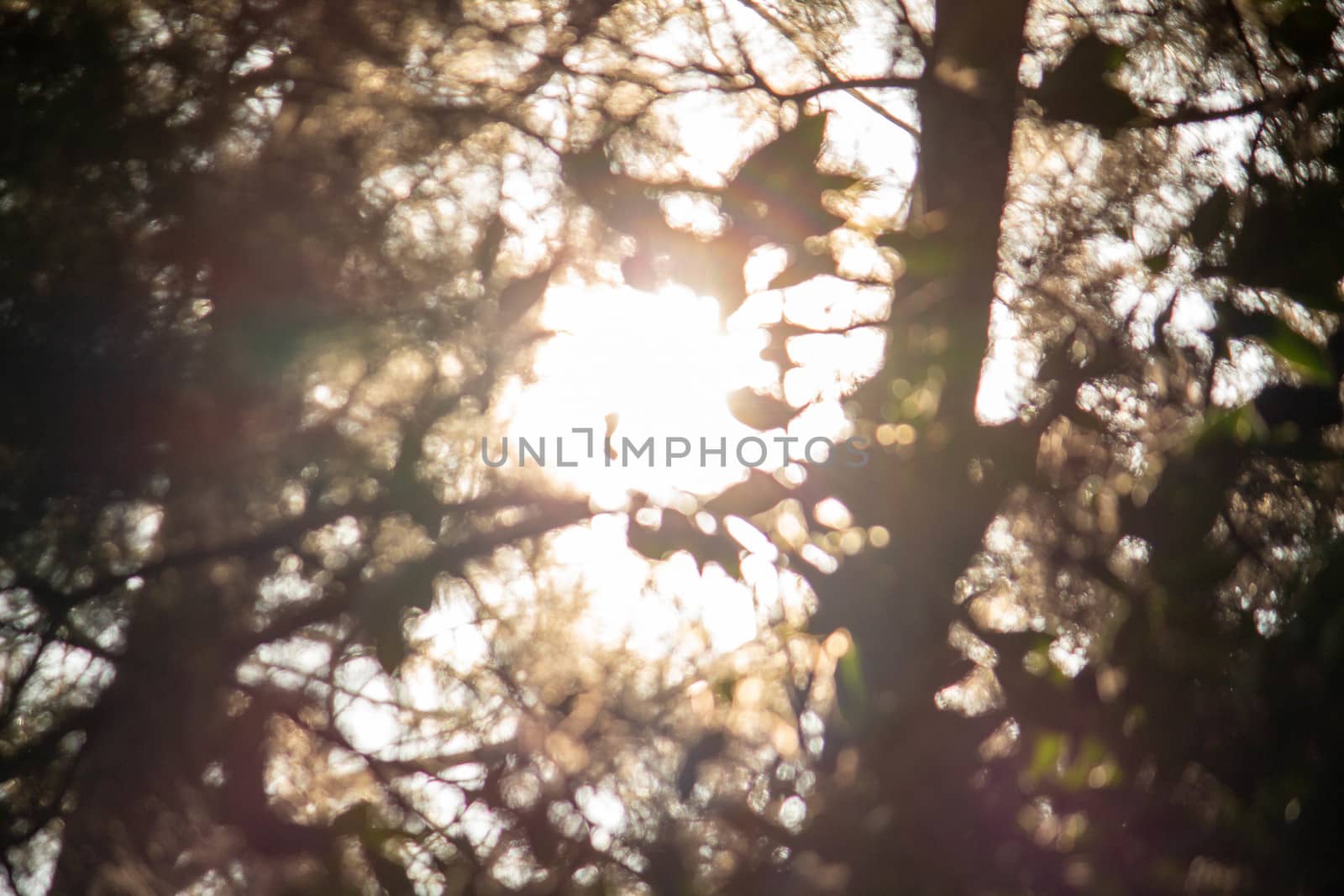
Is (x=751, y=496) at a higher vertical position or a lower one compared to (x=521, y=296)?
lower

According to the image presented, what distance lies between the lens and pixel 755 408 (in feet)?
2.25

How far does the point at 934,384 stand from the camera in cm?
81

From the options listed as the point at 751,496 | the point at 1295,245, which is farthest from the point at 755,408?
the point at 1295,245

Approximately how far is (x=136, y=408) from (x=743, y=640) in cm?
66

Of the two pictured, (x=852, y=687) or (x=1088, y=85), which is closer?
(x=1088, y=85)

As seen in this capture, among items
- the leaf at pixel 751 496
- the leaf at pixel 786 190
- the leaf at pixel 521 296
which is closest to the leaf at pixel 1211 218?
the leaf at pixel 786 190

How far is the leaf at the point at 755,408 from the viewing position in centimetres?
68

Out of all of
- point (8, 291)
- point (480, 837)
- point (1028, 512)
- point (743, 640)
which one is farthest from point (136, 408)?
point (1028, 512)

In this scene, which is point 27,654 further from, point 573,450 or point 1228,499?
point 1228,499

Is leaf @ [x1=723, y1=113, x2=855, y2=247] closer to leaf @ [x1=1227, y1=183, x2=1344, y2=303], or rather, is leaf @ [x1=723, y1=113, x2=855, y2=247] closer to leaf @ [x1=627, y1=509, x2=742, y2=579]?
leaf @ [x1=627, y1=509, x2=742, y2=579]

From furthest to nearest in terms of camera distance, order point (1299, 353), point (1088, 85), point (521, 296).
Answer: point (521, 296) < point (1299, 353) < point (1088, 85)

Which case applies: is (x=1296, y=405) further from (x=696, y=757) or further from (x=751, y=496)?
(x=696, y=757)

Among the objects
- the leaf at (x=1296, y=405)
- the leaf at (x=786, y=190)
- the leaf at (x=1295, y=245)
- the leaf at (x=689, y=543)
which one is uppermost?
the leaf at (x=1295, y=245)

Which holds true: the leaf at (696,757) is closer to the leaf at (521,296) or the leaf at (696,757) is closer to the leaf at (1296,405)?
the leaf at (521,296)
